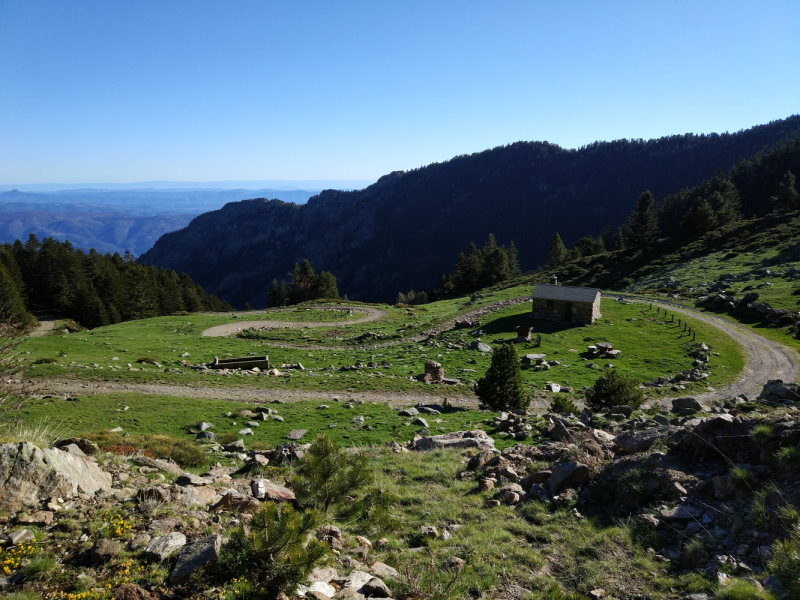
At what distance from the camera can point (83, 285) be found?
A: 231ft

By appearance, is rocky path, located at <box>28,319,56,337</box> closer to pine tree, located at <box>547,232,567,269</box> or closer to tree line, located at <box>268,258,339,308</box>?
tree line, located at <box>268,258,339,308</box>

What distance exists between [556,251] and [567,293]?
68405 mm

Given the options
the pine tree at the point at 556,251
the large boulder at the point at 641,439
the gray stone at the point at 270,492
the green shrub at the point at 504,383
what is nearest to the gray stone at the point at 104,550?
the gray stone at the point at 270,492

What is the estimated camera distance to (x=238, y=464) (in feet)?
45.7

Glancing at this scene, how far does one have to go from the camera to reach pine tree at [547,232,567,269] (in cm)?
10689

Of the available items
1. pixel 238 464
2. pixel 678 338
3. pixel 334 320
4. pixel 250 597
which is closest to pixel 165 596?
pixel 250 597

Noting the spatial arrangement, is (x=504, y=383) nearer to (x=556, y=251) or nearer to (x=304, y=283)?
(x=304, y=283)

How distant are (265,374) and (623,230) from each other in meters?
138

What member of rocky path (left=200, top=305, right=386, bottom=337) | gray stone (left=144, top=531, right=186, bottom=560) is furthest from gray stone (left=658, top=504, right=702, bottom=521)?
rocky path (left=200, top=305, right=386, bottom=337)

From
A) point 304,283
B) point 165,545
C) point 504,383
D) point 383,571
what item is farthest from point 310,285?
point 165,545

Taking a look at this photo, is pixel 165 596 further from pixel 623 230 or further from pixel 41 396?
pixel 623 230

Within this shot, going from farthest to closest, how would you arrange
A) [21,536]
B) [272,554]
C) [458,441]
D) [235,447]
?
[458,441] < [235,447] < [21,536] < [272,554]

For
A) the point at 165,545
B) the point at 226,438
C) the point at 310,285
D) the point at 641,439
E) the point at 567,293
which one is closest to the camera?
the point at 165,545

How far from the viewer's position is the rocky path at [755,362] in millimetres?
25906
